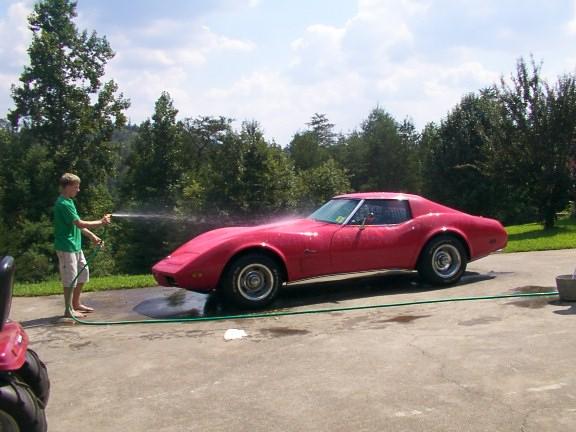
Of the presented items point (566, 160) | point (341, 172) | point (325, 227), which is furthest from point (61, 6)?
point (325, 227)

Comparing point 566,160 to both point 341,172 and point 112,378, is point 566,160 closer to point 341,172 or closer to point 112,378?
point 112,378

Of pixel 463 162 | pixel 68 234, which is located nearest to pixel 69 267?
pixel 68 234

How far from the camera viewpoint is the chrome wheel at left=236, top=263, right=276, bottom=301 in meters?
7.20

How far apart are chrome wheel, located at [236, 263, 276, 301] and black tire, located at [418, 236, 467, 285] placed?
2296 millimetres

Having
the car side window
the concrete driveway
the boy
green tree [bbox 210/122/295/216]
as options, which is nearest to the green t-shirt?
the boy

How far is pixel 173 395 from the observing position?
13.9ft

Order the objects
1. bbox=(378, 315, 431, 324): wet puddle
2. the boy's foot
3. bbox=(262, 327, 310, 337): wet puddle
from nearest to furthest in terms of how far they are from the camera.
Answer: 1. bbox=(262, 327, 310, 337): wet puddle
2. bbox=(378, 315, 431, 324): wet puddle
3. the boy's foot

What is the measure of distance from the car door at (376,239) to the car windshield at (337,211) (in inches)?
5.3

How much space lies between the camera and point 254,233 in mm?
7379

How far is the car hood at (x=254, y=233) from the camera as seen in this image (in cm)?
731

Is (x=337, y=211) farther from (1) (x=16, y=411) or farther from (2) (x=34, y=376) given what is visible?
(1) (x=16, y=411)

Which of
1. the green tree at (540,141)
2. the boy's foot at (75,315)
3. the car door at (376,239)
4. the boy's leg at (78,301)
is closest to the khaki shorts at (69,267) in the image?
the boy's leg at (78,301)

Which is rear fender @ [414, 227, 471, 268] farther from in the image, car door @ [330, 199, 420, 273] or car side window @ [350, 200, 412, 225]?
car side window @ [350, 200, 412, 225]

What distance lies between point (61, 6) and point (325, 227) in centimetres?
3808
